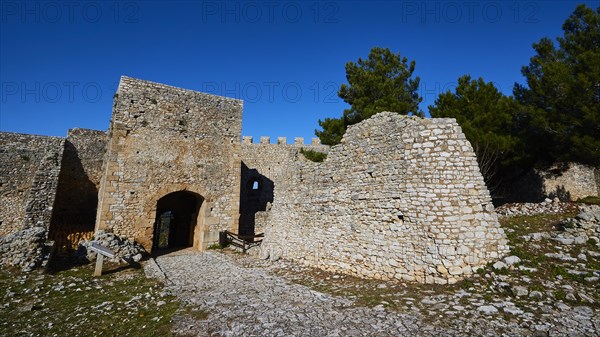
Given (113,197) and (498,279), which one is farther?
(113,197)

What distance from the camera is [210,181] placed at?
53.3ft

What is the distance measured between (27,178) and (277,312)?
19537 millimetres

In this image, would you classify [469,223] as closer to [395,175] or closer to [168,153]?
[395,175]

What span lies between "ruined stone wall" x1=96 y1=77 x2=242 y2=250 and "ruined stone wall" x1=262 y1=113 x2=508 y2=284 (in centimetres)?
780

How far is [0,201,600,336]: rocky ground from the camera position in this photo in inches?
192

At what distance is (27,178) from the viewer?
57.6ft

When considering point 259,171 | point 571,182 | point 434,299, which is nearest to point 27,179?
point 259,171

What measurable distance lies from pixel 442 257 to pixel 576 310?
235cm

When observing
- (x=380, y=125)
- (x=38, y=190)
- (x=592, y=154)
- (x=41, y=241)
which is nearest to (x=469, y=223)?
(x=380, y=125)

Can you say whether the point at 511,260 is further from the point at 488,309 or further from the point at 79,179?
the point at 79,179

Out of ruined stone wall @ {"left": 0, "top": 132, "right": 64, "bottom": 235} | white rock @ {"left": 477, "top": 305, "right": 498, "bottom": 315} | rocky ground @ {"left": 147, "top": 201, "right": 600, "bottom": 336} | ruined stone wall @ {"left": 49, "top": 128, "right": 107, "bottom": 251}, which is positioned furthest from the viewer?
ruined stone wall @ {"left": 49, "top": 128, "right": 107, "bottom": 251}

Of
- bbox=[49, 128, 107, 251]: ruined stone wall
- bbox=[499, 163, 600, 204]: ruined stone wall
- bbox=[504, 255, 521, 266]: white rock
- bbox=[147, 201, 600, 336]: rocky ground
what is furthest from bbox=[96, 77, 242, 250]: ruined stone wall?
Answer: bbox=[499, 163, 600, 204]: ruined stone wall

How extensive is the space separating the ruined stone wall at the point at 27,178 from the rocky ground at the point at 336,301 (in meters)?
7.96

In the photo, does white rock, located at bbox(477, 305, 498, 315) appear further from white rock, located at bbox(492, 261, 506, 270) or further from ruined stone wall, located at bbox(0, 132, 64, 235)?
ruined stone wall, located at bbox(0, 132, 64, 235)
